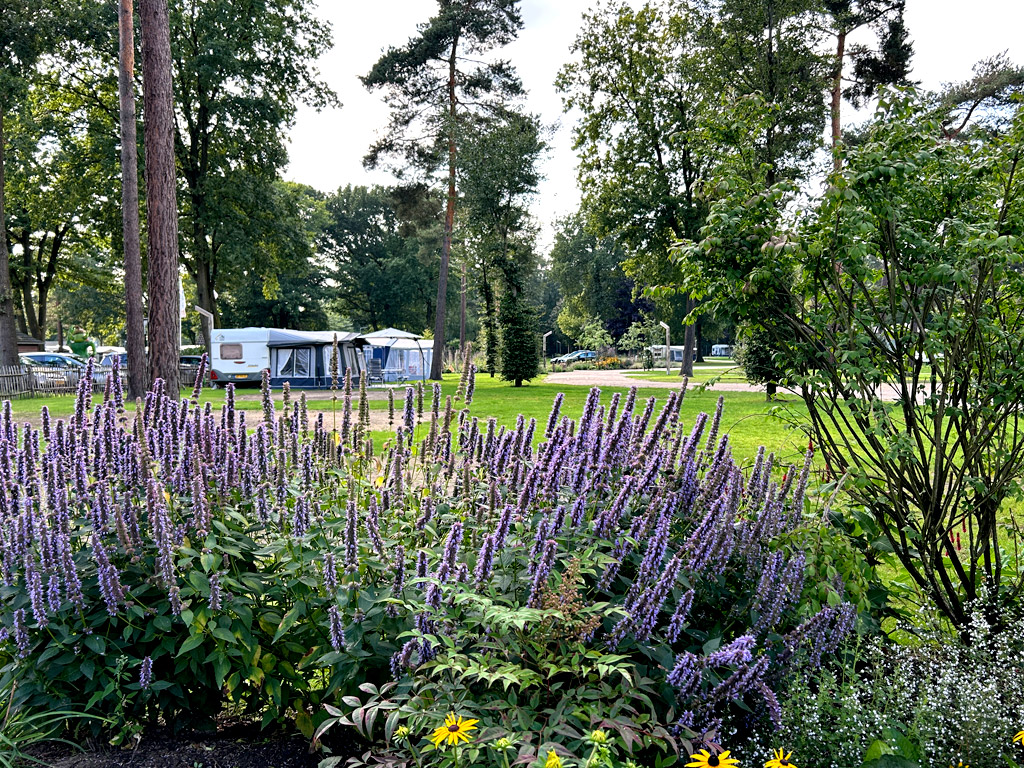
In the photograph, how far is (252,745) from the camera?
2.67m

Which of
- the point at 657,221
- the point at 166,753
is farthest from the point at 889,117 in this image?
the point at 657,221

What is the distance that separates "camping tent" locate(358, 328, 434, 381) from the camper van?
2.26m

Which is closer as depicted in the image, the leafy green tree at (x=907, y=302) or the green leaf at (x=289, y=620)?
the green leaf at (x=289, y=620)

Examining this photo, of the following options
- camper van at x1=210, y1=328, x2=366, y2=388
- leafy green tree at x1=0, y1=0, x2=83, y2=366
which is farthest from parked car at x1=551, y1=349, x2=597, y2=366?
leafy green tree at x1=0, y1=0, x2=83, y2=366

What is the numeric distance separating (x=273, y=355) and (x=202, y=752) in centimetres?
2893

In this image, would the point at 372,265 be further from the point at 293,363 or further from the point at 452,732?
the point at 452,732

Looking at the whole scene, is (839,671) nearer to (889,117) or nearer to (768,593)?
(768,593)

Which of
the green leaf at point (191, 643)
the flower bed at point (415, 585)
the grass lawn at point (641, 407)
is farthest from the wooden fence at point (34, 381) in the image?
the green leaf at point (191, 643)

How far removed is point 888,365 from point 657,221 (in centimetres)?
2283

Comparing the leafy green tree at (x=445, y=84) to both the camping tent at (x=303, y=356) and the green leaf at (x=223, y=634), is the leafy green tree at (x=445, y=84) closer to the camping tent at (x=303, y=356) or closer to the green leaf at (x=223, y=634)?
the camping tent at (x=303, y=356)

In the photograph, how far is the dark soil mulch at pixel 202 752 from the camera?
252cm

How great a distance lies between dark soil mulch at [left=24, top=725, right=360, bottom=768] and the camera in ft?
8.27

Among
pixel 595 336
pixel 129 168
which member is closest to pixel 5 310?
pixel 129 168

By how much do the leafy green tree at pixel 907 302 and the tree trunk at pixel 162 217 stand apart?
26.1ft
